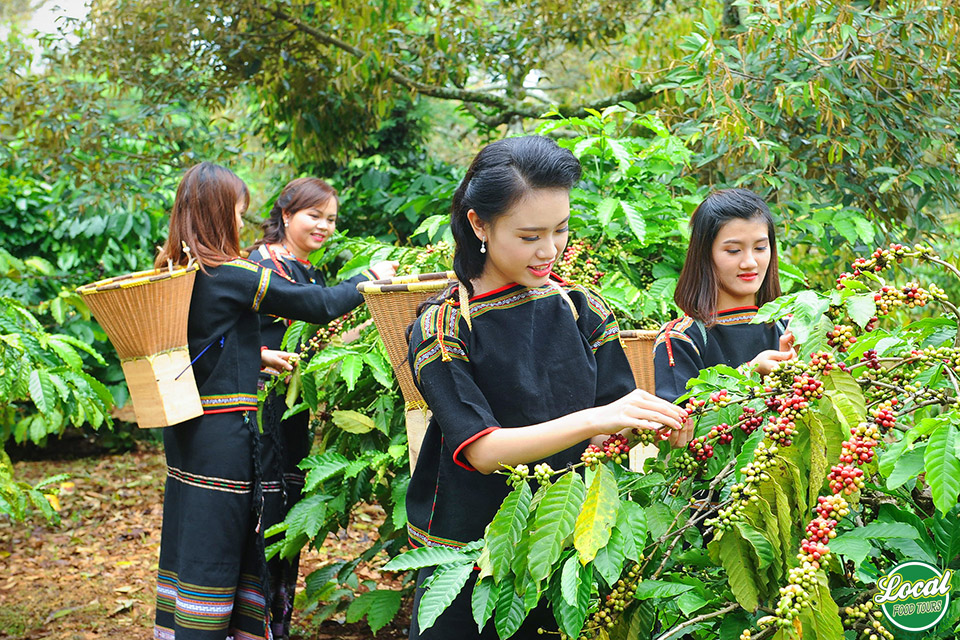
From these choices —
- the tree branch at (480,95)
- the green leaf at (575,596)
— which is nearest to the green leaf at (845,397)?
the green leaf at (575,596)

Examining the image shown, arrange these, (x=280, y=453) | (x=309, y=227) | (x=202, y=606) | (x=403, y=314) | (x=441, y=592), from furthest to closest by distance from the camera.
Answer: (x=309, y=227) < (x=280, y=453) < (x=202, y=606) < (x=403, y=314) < (x=441, y=592)

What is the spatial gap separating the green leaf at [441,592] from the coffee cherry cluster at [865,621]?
587 millimetres

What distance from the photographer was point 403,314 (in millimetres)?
2346

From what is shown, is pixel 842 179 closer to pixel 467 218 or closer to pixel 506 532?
pixel 467 218

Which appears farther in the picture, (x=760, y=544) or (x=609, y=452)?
(x=609, y=452)

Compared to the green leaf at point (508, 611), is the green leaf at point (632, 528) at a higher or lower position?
higher

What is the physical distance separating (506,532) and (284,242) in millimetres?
2779

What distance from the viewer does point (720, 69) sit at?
3795 mm

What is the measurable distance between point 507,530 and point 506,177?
28.2 inches

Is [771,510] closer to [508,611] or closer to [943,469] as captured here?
[943,469]

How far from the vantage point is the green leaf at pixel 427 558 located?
1.50 m

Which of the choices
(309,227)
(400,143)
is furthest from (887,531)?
(400,143)

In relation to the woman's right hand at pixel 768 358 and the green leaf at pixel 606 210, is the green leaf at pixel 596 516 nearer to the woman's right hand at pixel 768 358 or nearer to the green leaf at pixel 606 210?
the woman's right hand at pixel 768 358

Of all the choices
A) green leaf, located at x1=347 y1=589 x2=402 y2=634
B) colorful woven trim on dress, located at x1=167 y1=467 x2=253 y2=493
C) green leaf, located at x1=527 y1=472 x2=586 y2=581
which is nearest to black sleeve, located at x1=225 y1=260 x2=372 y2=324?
colorful woven trim on dress, located at x1=167 y1=467 x2=253 y2=493
